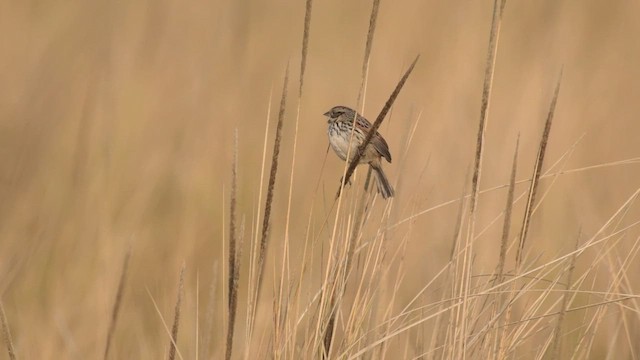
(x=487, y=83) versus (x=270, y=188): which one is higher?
(x=487, y=83)

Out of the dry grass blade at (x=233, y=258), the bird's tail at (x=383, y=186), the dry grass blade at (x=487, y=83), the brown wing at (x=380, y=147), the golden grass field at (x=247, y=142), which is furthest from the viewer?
the golden grass field at (x=247, y=142)

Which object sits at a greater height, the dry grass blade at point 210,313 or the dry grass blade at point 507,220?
the dry grass blade at point 507,220

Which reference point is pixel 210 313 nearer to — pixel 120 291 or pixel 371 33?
pixel 120 291

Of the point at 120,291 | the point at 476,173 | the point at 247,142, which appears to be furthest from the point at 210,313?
the point at 247,142

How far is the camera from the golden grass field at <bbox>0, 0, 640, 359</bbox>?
4047 millimetres

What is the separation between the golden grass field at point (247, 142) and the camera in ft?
13.3

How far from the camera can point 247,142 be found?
4969 mm

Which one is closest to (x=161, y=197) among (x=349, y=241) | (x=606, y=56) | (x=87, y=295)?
(x=87, y=295)

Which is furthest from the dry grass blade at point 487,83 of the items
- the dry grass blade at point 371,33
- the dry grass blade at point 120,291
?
the dry grass blade at point 120,291

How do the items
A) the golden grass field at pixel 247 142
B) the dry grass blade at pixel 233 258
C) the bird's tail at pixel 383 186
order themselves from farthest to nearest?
the golden grass field at pixel 247 142 → the bird's tail at pixel 383 186 → the dry grass blade at pixel 233 258

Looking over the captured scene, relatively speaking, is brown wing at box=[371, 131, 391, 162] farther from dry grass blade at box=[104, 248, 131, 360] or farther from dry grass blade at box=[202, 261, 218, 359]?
dry grass blade at box=[104, 248, 131, 360]

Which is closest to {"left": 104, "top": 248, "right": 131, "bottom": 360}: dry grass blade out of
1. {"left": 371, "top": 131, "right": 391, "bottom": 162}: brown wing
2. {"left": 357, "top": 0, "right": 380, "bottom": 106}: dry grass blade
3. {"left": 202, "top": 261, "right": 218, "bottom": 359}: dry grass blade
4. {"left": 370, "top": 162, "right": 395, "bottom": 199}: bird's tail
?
{"left": 202, "top": 261, "right": 218, "bottom": 359}: dry grass blade

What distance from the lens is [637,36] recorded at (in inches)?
222

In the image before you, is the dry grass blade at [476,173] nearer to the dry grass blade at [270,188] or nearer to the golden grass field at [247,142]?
the dry grass blade at [270,188]
